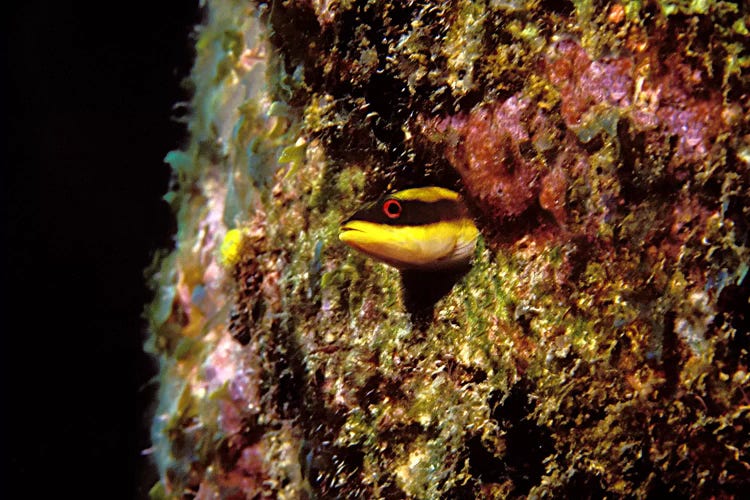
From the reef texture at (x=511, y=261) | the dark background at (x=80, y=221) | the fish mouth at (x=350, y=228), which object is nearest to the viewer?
the reef texture at (x=511, y=261)

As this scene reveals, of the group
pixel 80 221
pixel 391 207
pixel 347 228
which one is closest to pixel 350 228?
pixel 347 228

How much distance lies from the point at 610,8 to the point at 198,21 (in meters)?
4.76

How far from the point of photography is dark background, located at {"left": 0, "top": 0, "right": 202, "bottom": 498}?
1016cm

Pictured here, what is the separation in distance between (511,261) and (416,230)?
1.43 ft

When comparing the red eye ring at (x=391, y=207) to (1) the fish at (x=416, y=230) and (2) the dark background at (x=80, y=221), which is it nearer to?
(1) the fish at (x=416, y=230)

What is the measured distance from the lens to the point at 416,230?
6.46 feet

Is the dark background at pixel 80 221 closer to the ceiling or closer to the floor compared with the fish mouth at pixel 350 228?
closer to the floor

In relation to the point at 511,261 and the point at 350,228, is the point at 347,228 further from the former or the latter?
the point at 511,261

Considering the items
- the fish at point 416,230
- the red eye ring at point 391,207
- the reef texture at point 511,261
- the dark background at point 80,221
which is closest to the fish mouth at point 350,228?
the fish at point 416,230

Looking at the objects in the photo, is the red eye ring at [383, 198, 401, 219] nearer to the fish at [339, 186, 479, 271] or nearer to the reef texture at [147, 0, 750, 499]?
the fish at [339, 186, 479, 271]

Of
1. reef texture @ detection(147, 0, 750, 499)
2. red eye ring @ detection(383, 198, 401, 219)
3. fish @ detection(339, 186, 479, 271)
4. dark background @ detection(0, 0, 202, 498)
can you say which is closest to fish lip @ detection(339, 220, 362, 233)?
fish @ detection(339, 186, 479, 271)

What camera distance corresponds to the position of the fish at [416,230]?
1940 mm

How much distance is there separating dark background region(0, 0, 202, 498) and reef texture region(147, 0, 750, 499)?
805cm

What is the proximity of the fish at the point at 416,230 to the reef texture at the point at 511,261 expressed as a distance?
0.36 feet
